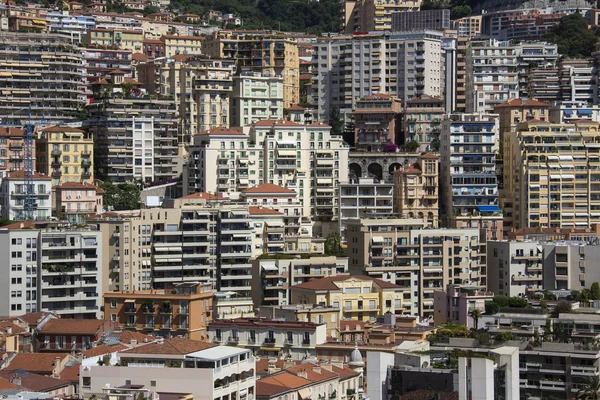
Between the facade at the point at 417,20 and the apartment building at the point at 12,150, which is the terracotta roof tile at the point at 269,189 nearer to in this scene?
the apartment building at the point at 12,150

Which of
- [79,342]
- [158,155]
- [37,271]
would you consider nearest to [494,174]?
[158,155]

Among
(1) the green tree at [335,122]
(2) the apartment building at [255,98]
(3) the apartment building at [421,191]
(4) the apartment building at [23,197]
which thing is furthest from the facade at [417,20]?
(4) the apartment building at [23,197]

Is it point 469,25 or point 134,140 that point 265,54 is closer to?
point 134,140

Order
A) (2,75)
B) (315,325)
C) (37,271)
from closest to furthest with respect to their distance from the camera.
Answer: (315,325), (37,271), (2,75)

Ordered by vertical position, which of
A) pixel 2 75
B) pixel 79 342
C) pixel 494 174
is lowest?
pixel 79 342

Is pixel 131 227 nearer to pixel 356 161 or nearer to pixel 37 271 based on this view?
pixel 37 271

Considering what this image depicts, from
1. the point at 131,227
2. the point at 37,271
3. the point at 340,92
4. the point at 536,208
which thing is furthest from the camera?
the point at 340,92

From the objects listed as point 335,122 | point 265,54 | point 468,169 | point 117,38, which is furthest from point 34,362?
point 117,38
